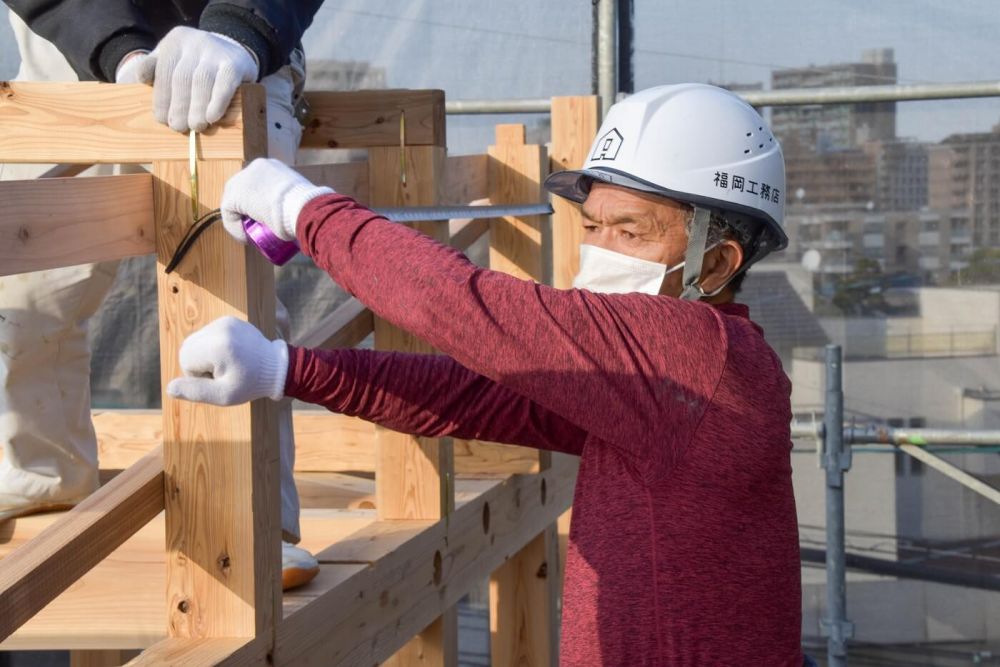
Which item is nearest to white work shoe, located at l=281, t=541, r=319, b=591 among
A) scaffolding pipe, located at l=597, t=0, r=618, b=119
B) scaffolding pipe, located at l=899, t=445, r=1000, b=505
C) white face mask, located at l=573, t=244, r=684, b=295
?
white face mask, located at l=573, t=244, r=684, b=295

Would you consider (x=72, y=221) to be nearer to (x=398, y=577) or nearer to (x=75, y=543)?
(x=75, y=543)

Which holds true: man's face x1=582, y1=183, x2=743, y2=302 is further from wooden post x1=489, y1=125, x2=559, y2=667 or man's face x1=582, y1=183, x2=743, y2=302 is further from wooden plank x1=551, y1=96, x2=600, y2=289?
wooden plank x1=551, y1=96, x2=600, y2=289

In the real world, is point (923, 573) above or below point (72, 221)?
below

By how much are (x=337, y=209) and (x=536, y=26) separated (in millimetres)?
4052

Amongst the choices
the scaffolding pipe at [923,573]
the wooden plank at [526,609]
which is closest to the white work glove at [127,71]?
the wooden plank at [526,609]

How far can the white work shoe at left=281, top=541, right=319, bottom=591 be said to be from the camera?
2.26m

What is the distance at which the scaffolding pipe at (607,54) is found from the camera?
525 centimetres

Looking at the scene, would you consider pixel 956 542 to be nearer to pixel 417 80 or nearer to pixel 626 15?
pixel 626 15

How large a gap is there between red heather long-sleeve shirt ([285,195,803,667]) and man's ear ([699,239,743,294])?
44 mm

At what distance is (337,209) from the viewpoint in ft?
5.30

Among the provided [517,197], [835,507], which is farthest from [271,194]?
[835,507]

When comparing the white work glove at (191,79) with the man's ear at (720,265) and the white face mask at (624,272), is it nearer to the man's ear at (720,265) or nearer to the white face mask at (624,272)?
the white face mask at (624,272)

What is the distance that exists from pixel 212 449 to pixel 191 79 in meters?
0.50

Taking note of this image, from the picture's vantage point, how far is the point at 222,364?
171cm
